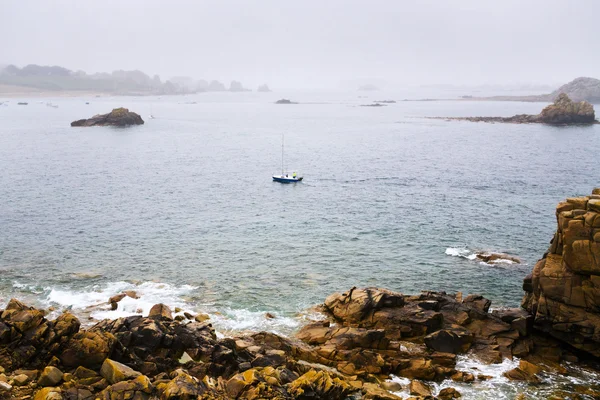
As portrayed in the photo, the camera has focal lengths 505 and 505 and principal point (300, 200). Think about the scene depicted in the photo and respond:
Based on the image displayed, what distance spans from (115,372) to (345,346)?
1806 cm

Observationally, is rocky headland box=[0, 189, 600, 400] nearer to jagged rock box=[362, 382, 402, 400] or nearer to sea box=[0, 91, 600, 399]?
jagged rock box=[362, 382, 402, 400]

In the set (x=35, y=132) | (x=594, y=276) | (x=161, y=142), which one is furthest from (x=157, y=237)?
(x=35, y=132)

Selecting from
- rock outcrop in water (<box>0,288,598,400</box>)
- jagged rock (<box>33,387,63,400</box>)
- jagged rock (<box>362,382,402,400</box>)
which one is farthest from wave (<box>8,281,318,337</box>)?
jagged rock (<box>33,387,63,400</box>)

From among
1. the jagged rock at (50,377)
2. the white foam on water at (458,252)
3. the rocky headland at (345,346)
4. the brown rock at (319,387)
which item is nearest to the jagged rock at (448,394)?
the rocky headland at (345,346)

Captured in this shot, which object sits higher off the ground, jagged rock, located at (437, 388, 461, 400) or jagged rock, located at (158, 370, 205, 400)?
jagged rock, located at (158, 370, 205, 400)

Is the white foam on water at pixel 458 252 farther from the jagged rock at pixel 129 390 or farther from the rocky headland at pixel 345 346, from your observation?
the jagged rock at pixel 129 390

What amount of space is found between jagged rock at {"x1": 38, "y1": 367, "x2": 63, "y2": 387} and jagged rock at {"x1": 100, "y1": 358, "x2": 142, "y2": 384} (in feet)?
7.25

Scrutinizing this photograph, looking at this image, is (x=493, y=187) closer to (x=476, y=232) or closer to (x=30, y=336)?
(x=476, y=232)

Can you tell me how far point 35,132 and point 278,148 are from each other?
105953 millimetres

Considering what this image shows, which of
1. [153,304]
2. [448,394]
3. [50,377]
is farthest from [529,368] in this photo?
[153,304]

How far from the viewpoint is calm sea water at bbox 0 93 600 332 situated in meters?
52.7

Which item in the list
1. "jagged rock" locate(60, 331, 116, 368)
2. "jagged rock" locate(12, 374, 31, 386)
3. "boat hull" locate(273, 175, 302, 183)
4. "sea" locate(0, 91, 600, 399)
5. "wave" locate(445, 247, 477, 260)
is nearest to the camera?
"jagged rock" locate(12, 374, 31, 386)

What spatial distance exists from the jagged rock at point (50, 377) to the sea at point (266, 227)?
17527 mm

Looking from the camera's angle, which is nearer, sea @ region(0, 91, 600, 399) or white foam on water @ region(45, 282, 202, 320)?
white foam on water @ region(45, 282, 202, 320)
